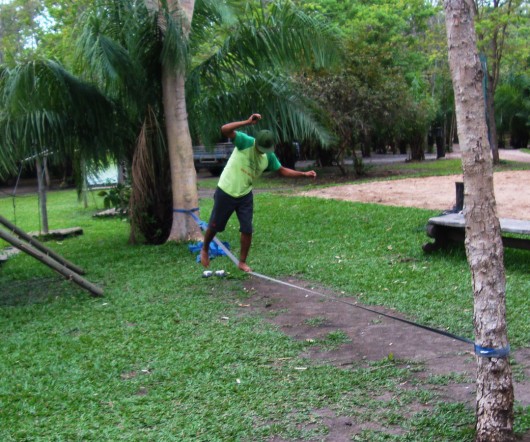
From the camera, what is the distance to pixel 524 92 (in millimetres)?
37156

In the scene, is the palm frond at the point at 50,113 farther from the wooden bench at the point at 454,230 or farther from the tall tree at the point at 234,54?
the wooden bench at the point at 454,230

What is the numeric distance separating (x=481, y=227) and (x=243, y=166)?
4.33 m

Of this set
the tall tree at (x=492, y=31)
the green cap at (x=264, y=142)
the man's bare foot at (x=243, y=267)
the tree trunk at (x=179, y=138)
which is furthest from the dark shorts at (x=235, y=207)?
the tall tree at (x=492, y=31)

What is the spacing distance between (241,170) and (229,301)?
1517mm

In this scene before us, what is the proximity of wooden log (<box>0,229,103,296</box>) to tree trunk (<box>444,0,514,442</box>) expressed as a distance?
14.5 feet

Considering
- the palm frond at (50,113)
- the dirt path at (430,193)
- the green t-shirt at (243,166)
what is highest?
the palm frond at (50,113)

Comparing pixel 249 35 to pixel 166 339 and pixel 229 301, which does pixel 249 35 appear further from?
pixel 166 339

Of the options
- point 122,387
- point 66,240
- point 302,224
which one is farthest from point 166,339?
point 66,240

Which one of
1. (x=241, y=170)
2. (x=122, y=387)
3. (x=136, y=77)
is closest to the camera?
(x=122, y=387)

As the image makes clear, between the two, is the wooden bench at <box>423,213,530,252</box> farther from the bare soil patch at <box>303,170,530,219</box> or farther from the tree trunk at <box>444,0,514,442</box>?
the tree trunk at <box>444,0,514,442</box>

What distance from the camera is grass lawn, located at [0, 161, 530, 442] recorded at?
396 cm

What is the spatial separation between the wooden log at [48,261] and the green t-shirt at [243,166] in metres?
1.76

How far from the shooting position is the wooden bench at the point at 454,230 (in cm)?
731

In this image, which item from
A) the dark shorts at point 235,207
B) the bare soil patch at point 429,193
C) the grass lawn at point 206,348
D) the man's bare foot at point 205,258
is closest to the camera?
the grass lawn at point 206,348
